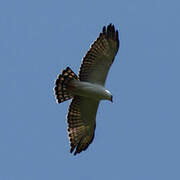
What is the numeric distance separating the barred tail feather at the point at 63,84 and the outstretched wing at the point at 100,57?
39 centimetres

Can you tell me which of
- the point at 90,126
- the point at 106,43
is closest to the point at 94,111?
the point at 90,126

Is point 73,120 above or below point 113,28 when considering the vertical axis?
below

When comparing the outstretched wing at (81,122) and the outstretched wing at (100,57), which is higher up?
the outstretched wing at (100,57)

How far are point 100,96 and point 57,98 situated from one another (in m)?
1.20

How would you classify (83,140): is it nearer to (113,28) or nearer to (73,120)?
(73,120)

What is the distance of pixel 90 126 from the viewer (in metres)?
20.0

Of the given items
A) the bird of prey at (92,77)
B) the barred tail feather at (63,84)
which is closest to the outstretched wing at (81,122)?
the bird of prey at (92,77)

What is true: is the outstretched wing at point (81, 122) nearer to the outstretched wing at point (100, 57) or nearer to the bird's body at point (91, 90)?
the bird's body at point (91, 90)

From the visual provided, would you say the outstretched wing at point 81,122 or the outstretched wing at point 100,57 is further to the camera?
the outstretched wing at point 81,122

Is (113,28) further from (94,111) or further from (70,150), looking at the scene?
(70,150)

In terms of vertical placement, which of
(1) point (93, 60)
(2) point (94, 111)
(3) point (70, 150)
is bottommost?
(3) point (70, 150)

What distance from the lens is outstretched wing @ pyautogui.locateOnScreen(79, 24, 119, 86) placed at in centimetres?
1891

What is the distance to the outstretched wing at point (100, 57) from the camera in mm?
18906

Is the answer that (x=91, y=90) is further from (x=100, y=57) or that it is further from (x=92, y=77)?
(x=100, y=57)
